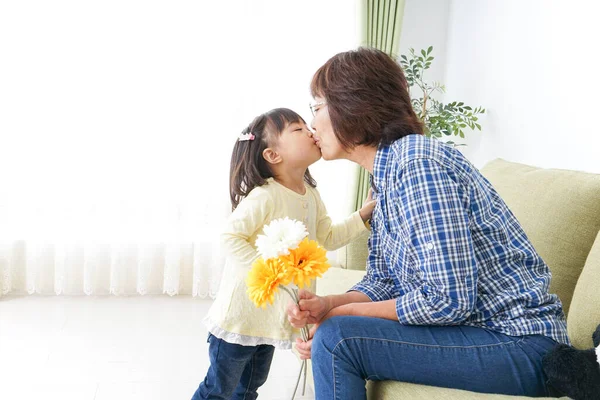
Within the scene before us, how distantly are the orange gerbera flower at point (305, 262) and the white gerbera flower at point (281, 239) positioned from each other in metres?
0.02

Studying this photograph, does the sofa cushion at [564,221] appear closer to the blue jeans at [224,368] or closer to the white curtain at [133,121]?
the blue jeans at [224,368]

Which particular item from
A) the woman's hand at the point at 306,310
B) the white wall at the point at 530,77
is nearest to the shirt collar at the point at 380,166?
the woman's hand at the point at 306,310

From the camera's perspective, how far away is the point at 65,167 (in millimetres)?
3641

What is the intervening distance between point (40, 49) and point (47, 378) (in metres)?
1.94

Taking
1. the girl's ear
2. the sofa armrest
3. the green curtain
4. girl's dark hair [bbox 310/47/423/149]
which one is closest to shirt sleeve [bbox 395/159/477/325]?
girl's dark hair [bbox 310/47/423/149]

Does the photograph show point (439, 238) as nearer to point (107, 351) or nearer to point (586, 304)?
point (586, 304)

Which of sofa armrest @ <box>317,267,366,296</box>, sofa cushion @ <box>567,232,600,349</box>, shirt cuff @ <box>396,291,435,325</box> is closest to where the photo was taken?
shirt cuff @ <box>396,291,435,325</box>

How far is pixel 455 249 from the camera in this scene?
134cm

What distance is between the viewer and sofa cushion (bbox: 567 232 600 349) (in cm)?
163

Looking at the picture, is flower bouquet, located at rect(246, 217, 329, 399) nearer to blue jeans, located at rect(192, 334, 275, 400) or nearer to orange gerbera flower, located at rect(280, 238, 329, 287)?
orange gerbera flower, located at rect(280, 238, 329, 287)

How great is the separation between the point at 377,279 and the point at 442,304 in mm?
391

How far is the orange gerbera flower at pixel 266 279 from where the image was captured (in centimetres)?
129

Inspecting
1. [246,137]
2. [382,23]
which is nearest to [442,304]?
[246,137]

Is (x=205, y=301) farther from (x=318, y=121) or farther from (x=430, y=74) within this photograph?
(x=318, y=121)
